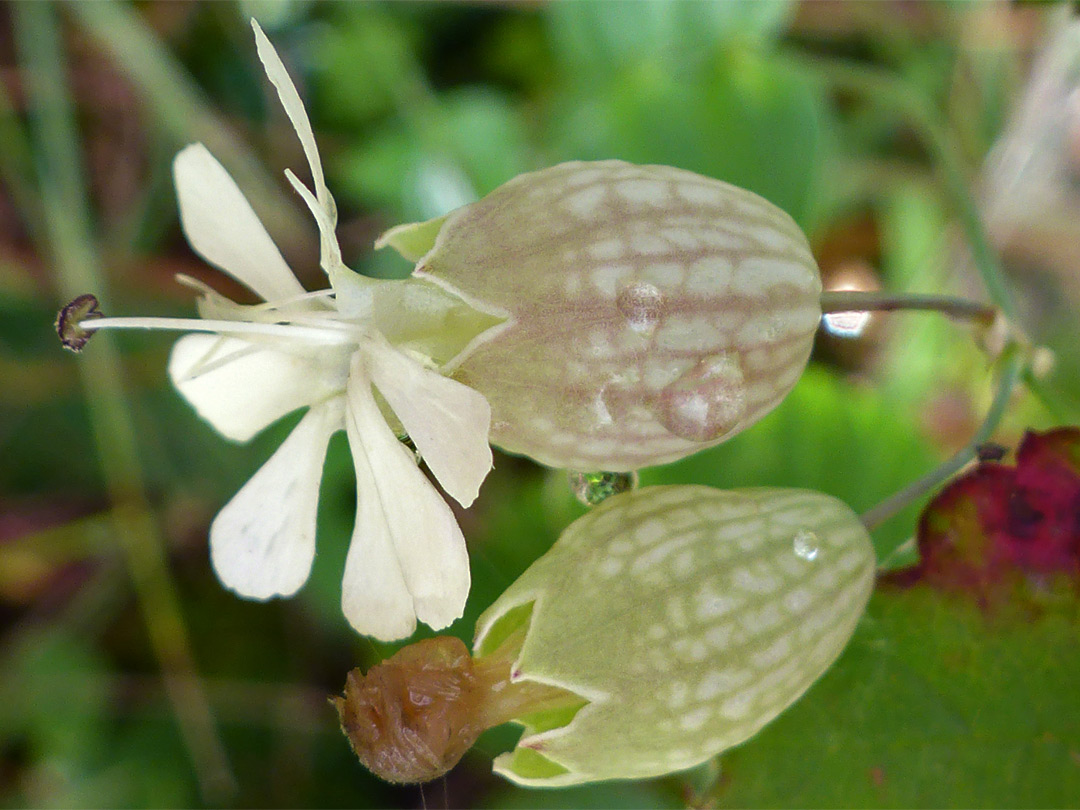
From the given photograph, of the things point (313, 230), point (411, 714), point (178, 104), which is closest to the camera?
point (411, 714)

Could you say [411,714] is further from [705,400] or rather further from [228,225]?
[228,225]

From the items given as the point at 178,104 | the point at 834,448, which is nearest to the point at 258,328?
the point at 834,448

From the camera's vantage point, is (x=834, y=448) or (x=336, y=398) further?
(x=834, y=448)

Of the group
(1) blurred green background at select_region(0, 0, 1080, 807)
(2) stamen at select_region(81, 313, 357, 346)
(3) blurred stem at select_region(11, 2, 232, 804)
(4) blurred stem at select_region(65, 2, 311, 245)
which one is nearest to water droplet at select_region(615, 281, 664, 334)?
(2) stamen at select_region(81, 313, 357, 346)

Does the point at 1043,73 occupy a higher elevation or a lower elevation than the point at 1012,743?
higher

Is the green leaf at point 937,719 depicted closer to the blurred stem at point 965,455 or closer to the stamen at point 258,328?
the blurred stem at point 965,455

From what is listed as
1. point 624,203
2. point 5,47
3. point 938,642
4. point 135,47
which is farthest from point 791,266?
point 5,47

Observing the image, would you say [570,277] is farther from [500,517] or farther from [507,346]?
[500,517]
